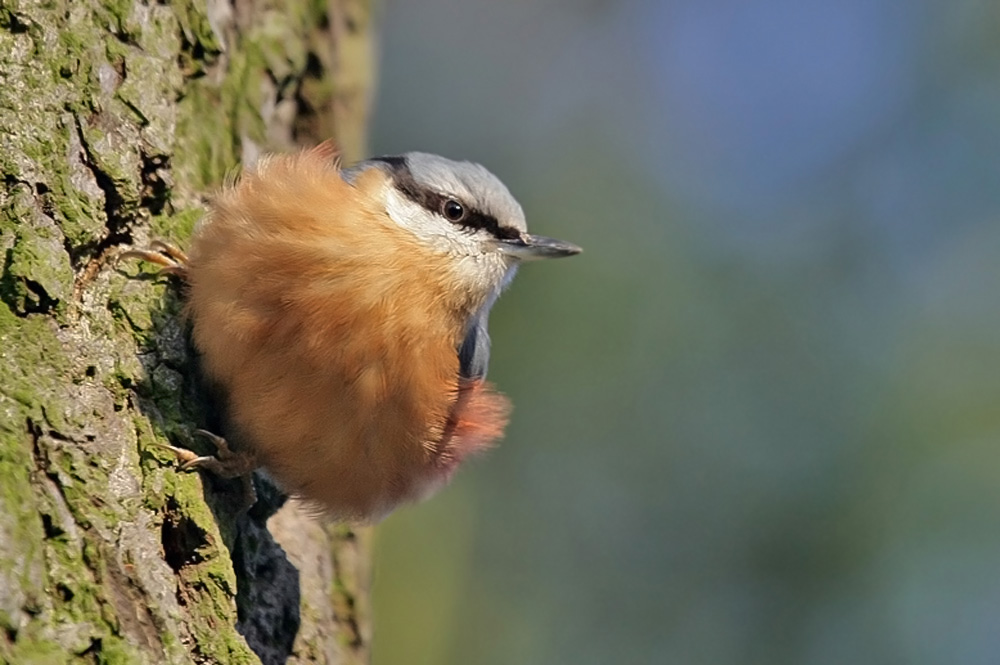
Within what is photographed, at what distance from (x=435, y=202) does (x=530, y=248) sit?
0.34m

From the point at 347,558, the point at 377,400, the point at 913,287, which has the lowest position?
the point at 347,558

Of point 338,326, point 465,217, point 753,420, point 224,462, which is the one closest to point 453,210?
point 465,217

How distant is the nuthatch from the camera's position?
2961 millimetres

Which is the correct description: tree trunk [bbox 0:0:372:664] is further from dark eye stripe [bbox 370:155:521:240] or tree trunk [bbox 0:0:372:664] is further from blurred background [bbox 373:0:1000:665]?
blurred background [bbox 373:0:1000:665]

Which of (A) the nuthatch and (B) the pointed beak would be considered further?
(B) the pointed beak

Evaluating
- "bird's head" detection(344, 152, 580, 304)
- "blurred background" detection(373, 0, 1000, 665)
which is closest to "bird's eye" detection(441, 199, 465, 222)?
"bird's head" detection(344, 152, 580, 304)

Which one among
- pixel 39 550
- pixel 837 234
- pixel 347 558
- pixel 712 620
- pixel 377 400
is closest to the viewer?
pixel 39 550

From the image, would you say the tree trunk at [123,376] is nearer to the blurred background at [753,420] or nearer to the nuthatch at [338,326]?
the nuthatch at [338,326]

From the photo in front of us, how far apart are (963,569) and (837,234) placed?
2552mm

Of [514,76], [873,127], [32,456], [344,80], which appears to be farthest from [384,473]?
[514,76]

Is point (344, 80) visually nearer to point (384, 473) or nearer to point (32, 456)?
point (384, 473)

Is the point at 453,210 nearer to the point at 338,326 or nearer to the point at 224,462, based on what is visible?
the point at 338,326

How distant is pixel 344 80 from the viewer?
432 cm

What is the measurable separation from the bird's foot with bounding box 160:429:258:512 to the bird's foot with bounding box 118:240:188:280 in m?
0.47
